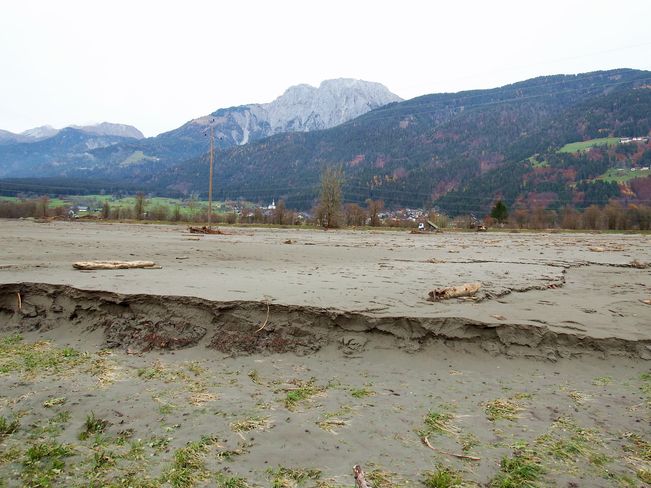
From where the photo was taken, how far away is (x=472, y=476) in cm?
315

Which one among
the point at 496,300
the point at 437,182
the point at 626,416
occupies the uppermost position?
the point at 437,182

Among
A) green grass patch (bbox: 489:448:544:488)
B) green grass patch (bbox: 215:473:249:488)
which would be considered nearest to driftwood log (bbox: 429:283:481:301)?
green grass patch (bbox: 489:448:544:488)

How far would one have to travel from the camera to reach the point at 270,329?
6219 millimetres

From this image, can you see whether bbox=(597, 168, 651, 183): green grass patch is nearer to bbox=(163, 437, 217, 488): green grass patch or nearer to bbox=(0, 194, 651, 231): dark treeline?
bbox=(0, 194, 651, 231): dark treeline

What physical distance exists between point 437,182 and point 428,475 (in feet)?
521

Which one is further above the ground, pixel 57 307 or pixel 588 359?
pixel 57 307

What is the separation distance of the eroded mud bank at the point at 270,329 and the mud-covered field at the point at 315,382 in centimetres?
2

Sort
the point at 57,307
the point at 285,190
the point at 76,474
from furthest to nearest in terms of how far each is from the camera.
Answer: the point at 285,190, the point at 57,307, the point at 76,474

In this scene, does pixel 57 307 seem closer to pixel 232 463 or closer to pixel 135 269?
pixel 135 269

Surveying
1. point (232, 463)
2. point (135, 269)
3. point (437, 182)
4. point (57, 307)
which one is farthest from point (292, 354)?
point (437, 182)

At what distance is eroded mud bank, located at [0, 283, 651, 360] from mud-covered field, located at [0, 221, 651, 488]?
0.02m

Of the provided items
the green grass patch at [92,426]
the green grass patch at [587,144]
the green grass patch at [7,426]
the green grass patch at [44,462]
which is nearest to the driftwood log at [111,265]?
the green grass patch at [7,426]

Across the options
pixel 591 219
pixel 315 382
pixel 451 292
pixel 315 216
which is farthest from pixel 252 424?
pixel 591 219

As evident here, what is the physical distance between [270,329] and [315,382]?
147 centimetres
